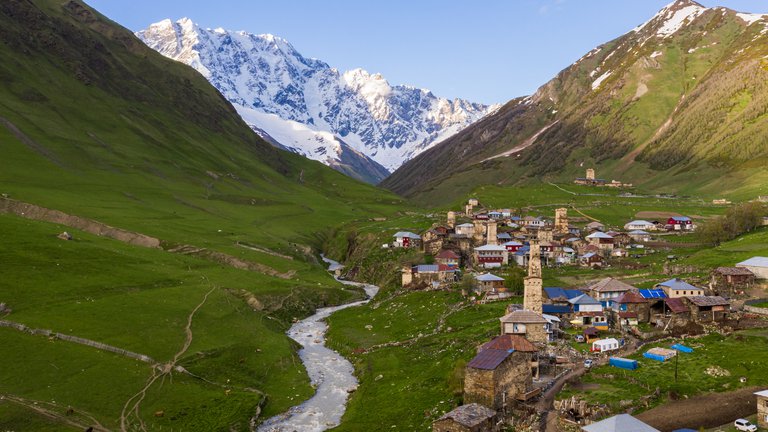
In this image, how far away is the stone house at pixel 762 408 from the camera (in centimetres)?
5178

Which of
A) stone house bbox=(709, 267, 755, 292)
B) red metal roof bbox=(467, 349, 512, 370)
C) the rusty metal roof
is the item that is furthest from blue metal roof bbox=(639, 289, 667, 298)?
red metal roof bbox=(467, 349, 512, 370)

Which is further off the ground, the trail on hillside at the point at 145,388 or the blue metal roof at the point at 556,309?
the blue metal roof at the point at 556,309

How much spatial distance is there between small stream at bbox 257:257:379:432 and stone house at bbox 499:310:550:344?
805 inches

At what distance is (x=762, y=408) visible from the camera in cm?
5247

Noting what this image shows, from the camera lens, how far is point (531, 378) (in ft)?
199

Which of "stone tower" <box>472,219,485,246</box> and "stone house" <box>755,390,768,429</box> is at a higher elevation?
"stone tower" <box>472,219,485,246</box>

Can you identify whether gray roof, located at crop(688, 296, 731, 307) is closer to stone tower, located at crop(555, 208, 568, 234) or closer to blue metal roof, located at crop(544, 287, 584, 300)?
blue metal roof, located at crop(544, 287, 584, 300)

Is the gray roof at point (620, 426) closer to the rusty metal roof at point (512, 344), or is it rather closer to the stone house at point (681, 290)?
the rusty metal roof at point (512, 344)

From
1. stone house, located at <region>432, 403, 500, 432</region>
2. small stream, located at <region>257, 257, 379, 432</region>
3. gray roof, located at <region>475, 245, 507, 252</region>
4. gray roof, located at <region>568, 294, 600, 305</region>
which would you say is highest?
gray roof, located at <region>475, 245, 507, 252</region>

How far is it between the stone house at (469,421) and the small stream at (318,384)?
17515 mm

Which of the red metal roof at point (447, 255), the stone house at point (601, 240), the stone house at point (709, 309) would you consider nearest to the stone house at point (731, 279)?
the stone house at point (709, 309)

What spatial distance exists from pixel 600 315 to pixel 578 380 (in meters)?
25.2

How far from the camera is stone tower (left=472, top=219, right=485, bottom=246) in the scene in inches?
5979

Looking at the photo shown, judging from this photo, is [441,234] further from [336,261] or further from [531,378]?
[531,378]
